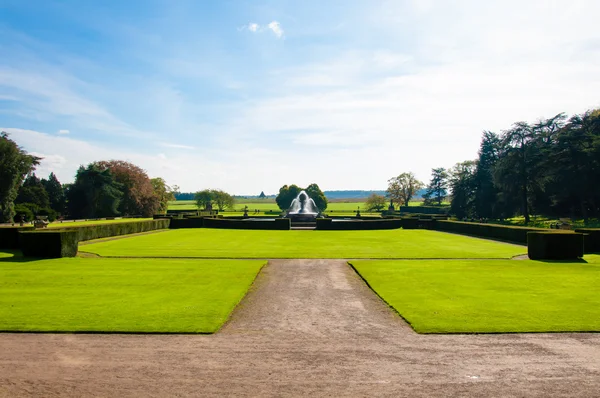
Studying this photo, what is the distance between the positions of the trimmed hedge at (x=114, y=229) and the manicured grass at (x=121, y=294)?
32.4 ft

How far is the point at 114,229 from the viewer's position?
114 ft

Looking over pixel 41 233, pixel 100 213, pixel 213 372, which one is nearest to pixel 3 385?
pixel 213 372

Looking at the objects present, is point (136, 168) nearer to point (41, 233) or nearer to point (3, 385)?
point (41, 233)

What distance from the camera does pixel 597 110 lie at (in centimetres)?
5812

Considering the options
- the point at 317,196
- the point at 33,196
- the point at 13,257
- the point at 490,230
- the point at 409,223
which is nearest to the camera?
the point at 13,257

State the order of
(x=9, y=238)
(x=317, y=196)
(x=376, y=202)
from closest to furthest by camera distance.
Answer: (x=9, y=238) < (x=317, y=196) < (x=376, y=202)

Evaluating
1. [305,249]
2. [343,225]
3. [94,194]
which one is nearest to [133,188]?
[94,194]

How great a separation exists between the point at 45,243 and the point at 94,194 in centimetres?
5117

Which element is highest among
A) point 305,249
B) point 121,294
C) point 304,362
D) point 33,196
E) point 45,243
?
point 33,196

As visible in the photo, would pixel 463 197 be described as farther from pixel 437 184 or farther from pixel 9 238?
pixel 9 238

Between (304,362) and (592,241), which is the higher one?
(592,241)

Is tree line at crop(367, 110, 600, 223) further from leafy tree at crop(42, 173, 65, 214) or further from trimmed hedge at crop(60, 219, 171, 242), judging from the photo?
leafy tree at crop(42, 173, 65, 214)

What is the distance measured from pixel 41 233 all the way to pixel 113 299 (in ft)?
36.9

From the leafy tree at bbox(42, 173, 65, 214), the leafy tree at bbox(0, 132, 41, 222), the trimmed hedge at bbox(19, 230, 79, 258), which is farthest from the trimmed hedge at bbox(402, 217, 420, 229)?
the leafy tree at bbox(42, 173, 65, 214)
